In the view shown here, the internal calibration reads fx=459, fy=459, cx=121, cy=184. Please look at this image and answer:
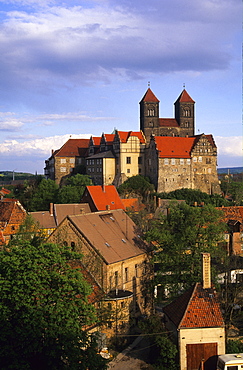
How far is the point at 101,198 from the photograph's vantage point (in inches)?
2202

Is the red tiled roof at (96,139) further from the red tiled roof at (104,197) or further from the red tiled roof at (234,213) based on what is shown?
the red tiled roof at (234,213)

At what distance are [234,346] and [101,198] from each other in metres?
32.1

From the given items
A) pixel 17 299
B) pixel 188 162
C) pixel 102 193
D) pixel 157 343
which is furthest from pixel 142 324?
pixel 188 162

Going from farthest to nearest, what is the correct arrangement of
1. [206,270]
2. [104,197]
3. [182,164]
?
[182,164] < [104,197] < [206,270]

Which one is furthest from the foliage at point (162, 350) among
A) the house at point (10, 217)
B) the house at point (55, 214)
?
the house at point (55, 214)

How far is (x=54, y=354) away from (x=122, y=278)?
36.0ft

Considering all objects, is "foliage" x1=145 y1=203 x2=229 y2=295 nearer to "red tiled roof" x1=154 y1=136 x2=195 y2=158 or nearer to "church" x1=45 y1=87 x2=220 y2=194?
"church" x1=45 y1=87 x2=220 y2=194

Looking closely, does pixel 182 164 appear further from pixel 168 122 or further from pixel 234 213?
pixel 234 213

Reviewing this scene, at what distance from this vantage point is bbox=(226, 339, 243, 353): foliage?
2566 centimetres

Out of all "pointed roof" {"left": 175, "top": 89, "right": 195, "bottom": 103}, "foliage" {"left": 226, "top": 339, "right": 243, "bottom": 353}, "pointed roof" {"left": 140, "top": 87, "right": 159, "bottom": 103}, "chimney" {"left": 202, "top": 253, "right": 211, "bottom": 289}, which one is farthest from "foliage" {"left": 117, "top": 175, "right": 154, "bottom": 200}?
"chimney" {"left": 202, "top": 253, "right": 211, "bottom": 289}

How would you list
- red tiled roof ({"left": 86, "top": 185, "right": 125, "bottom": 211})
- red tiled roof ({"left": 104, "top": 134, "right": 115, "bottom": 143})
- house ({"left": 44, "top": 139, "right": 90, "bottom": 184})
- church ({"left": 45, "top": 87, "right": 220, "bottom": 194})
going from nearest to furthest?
red tiled roof ({"left": 86, "top": 185, "right": 125, "bottom": 211}) < church ({"left": 45, "top": 87, "right": 220, "bottom": 194}) < red tiled roof ({"left": 104, "top": 134, "right": 115, "bottom": 143}) < house ({"left": 44, "top": 139, "right": 90, "bottom": 184})

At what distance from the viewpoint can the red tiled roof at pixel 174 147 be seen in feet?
281

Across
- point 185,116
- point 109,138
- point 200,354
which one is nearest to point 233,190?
point 185,116

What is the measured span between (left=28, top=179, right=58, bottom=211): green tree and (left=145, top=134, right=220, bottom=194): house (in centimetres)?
1994
